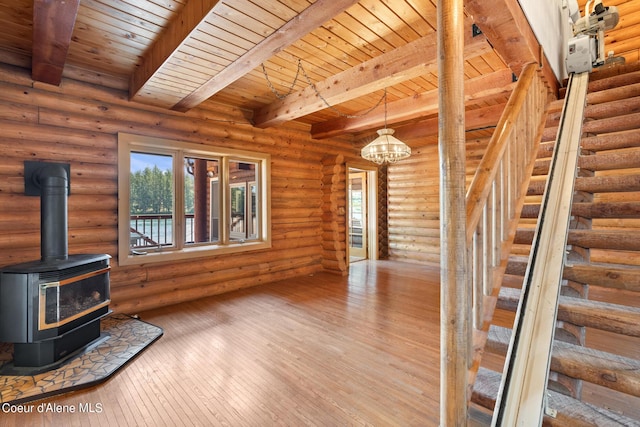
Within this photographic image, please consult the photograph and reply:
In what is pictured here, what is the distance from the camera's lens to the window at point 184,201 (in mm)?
3762

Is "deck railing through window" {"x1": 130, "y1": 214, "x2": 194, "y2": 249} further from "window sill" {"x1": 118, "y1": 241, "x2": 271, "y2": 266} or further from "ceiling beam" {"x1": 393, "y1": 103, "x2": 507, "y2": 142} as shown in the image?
"ceiling beam" {"x1": 393, "y1": 103, "x2": 507, "y2": 142}

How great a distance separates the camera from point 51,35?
90.0 inches

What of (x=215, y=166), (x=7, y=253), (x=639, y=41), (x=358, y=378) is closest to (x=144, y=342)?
(x=7, y=253)

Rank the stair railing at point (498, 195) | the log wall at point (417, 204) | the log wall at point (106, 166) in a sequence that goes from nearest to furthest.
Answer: the stair railing at point (498, 195) < the log wall at point (106, 166) < the log wall at point (417, 204)

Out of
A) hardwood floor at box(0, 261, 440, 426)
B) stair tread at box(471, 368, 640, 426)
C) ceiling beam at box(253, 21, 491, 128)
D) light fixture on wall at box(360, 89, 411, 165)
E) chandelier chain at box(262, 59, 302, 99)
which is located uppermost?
chandelier chain at box(262, 59, 302, 99)

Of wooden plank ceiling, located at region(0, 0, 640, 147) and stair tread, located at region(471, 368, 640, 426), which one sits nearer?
stair tread, located at region(471, 368, 640, 426)

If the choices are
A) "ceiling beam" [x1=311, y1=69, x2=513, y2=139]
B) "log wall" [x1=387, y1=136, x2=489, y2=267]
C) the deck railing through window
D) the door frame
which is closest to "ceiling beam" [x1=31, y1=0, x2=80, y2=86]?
the deck railing through window

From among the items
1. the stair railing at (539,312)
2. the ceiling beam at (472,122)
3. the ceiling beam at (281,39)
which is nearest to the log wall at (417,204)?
the ceiling beam at (472,122)

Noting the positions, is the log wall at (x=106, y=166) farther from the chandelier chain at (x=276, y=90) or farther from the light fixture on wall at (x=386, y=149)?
the light fixture on wall at (x=386, y=149)

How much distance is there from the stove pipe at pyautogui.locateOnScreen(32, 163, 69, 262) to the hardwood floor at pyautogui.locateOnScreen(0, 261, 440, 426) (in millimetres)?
1257

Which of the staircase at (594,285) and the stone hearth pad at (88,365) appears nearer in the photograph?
the staircase at (594,285)

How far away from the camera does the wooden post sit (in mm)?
1430

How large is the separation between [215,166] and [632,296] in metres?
6.72

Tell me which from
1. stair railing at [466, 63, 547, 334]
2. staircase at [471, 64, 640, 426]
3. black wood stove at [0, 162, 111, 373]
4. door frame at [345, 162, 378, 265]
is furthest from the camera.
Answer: door frame at [345, 162, 378, 265]
